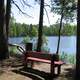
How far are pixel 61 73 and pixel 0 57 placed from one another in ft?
14.0

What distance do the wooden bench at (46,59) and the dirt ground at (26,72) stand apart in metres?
0.36

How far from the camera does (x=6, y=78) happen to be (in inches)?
362

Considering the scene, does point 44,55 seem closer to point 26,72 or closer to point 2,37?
point 26,72

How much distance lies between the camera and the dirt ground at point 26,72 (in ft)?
31.5

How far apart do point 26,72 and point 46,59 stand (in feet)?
3.16

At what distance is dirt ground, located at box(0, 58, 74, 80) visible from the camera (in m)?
9.59

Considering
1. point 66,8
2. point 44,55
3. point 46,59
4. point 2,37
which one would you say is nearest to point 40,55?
point 44,55

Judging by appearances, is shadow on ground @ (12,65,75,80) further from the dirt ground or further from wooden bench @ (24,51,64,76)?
wooden bench @ (24,51,64,76)

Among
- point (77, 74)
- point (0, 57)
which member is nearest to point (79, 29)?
point (77, 74)

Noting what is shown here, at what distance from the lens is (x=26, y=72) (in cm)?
1054

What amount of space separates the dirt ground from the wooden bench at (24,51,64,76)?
360 mm

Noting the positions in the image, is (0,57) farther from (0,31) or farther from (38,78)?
(38,78)

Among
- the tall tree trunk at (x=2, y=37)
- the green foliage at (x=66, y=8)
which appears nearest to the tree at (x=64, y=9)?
the green foliage at (x=66, y=8)

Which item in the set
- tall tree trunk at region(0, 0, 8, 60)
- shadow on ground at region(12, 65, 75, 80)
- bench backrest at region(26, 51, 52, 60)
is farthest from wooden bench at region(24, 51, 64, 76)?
tall tree trunk at region(0, 0, 8, 60)
